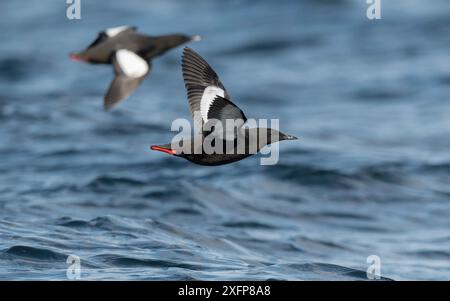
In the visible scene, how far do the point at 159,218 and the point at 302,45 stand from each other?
467 inches

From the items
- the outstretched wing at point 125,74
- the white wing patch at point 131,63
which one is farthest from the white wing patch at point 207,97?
the white wing patch at point 131,63

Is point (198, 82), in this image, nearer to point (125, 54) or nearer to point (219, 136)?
point (219, 136)

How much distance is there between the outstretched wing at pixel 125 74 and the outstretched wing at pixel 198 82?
79cm

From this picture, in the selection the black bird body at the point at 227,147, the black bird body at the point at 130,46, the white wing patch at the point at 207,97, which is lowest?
the black bird body at the point at 227,147

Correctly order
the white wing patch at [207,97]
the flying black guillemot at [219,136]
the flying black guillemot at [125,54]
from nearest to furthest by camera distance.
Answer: the flying black guillemot at [219,136]
the white wing patch at [207,97]
the flying black guillemot at [125,54]

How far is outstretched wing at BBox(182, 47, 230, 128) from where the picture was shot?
8867 mm

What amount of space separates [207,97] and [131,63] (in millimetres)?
1304

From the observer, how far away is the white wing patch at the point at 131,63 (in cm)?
973

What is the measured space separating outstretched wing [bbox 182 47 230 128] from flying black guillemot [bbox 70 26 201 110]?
2.58ft

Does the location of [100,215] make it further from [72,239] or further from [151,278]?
[151,278]

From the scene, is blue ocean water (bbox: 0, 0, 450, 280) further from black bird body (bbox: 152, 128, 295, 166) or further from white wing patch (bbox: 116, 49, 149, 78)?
white wing patch (bbox: 116, 49, 149, 78)

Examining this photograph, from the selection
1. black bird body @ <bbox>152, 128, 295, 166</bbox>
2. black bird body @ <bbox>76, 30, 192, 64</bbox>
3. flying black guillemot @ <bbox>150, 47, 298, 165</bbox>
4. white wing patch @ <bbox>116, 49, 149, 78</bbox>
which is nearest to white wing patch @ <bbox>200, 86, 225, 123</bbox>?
flying black guillemot @ <bbox>150, 47, 298, 165</bbox>

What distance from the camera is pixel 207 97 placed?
29.0ft

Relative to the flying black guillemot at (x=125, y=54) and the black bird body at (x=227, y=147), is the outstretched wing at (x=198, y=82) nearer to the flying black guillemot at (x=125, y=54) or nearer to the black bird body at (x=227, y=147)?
the black bird body at (x=227, y=147)
